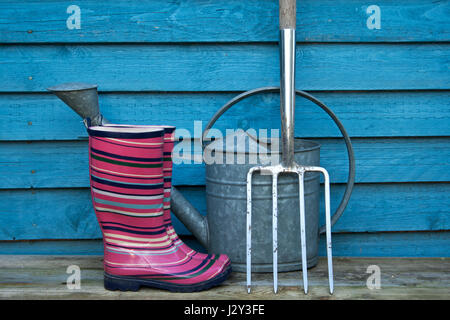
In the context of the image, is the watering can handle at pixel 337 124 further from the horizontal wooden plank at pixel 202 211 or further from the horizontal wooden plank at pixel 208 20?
the horizontal wooden plank at pixel 208 20

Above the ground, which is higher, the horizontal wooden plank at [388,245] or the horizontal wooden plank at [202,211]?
the horizontal wooden plank at [202,211]

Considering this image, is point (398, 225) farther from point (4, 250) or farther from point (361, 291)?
point (4, 250)

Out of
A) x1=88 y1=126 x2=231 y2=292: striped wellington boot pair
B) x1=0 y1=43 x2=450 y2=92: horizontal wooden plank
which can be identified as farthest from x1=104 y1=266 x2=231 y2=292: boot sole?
x1=0 y1=43 x2=450 y2=92: horizontal wooden plank

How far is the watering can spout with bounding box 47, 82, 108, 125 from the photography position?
1701mm

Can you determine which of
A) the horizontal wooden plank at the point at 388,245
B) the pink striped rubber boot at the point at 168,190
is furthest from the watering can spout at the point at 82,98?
the horizontal wooden plank at the point at 388,245

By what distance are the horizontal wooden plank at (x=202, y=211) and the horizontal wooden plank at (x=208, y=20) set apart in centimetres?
58

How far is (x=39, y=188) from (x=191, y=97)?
0.68m

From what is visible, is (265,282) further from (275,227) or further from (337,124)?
(337,124)

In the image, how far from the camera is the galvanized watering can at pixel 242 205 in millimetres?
1691

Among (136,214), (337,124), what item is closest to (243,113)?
(337,124)

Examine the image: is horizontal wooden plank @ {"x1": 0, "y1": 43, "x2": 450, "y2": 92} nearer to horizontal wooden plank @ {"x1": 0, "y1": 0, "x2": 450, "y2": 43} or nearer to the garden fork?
horizontal wooden plank @ {"x1": 0, "y1": 0, "x2": 450, "y2": 43}

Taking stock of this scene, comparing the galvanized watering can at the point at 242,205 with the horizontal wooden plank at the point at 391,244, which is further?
the horizontal wooden plank at the point at 391,244

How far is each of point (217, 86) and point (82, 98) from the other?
1.63 ft

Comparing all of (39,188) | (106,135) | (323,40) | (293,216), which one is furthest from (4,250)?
(323,40)
